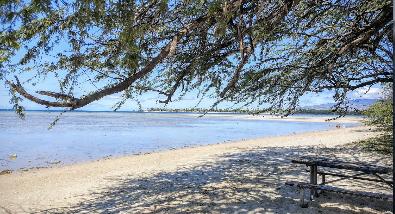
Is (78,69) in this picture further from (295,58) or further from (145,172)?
(145,172)

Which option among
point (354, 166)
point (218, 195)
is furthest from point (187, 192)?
point (354, 166)

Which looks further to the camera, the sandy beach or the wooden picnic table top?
the sandy beach

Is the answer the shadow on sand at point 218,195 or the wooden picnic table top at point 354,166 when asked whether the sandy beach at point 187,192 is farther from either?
the wooden picnic table top at point 354,166

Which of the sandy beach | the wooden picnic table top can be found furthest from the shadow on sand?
the wooden picnic table top

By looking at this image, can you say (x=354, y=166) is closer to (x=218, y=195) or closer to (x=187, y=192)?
(x=218, y=195)

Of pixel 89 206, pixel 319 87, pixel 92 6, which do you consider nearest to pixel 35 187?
pixel 89 206

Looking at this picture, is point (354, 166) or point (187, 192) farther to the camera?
point (187, 192)

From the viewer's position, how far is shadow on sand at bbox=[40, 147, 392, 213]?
678 centimetres

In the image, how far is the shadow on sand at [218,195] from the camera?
22.2 feet

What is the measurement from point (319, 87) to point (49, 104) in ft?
18.5

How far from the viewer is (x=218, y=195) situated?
7.91 m

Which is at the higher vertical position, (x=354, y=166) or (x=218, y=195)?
(x=354, y=166)

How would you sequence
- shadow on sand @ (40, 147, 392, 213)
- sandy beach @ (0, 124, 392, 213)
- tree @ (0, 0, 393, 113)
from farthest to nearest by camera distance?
sandy beach @ (0, 124, 392, 213)
shadow on sand @ (40, 147, 392, 213)
tree @ (0, 0, 393, 113)

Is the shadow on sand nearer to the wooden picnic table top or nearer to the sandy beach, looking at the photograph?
the sandy beach
